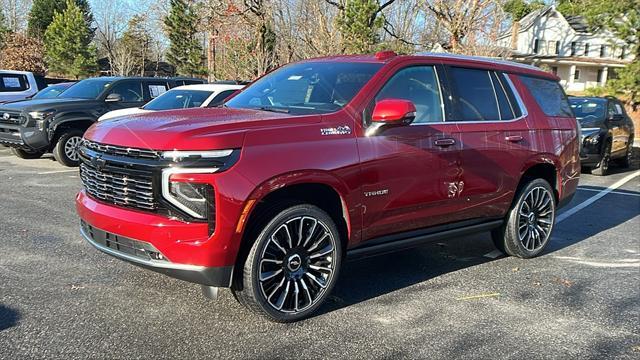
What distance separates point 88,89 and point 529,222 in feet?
30.5

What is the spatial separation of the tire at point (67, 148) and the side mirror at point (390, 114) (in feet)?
26.5

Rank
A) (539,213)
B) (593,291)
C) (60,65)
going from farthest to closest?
(60,65)
(539,213)
(593,291)

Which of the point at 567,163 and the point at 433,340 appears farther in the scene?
the point at 567,163

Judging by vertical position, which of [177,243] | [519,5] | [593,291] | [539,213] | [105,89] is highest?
[519,5]

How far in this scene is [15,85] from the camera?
1631 centimetres

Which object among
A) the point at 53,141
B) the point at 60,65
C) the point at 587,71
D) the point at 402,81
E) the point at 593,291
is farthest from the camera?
the point at 587,71

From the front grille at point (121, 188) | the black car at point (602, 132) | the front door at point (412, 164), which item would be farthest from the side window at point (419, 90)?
the black car at point (602, 132)

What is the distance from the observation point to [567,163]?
6.17 meters

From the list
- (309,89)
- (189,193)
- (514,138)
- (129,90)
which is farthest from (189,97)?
(189,193)

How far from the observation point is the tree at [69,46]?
42.9 meters

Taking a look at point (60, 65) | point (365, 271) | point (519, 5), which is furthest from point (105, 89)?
point (519, 5)

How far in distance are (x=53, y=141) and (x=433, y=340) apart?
9.03m

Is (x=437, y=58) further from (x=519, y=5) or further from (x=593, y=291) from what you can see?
(x=519, y=5)

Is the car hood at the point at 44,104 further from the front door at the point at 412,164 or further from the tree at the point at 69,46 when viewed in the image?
the tree at the point at 69,46
